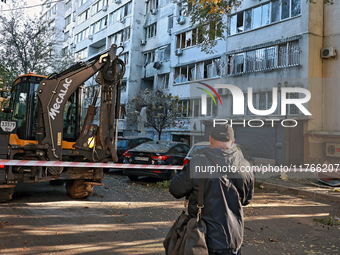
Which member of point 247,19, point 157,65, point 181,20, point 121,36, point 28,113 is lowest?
point 28,113

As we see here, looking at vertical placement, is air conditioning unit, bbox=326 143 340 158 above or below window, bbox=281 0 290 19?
below

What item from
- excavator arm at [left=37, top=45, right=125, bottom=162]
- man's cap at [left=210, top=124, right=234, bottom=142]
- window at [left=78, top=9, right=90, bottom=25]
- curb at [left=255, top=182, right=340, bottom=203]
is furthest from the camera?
window at [left=78, top=9, right=90, bottom=25]

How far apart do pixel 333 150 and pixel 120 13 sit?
89.9 ft

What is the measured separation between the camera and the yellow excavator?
6973 mm

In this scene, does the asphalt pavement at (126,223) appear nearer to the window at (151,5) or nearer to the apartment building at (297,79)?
the apartment building at (297,79)

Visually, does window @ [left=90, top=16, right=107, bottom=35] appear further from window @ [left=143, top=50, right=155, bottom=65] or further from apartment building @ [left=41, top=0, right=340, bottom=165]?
apartment building @ [left=41, top=0, right=340, bottom=165]

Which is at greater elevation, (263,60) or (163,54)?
(163,54)

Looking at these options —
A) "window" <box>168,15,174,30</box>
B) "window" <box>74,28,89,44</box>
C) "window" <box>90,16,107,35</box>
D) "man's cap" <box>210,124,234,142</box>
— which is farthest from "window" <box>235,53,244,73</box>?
"window" <box>74,28,89,44</box>

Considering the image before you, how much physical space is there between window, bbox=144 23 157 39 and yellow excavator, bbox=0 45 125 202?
25.3 meters

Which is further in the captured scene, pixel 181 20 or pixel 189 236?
pixel 181 20

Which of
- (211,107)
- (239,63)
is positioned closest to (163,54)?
(211,107)

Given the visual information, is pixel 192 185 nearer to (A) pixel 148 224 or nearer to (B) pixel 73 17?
(A) pixel 148 224

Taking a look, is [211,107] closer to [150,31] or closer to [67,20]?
[150,31]

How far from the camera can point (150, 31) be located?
3278 centimetres
